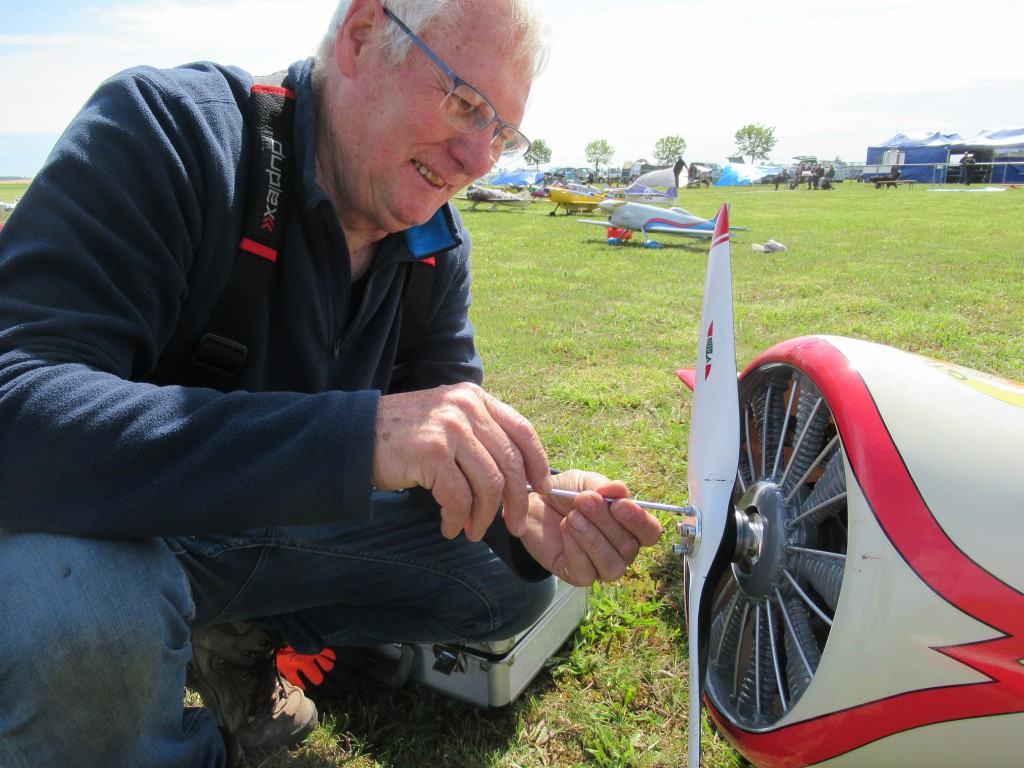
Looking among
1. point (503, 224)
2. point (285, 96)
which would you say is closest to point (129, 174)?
point (285, 96)

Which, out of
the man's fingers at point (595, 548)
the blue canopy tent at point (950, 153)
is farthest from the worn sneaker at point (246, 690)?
the blue canopy tent at point (950, 153)

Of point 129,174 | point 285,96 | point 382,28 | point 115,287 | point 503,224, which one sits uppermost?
point 382,28

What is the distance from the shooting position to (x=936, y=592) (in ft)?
4.10

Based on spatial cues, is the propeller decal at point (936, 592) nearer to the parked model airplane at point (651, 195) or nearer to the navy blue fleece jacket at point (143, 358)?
the navy blue fleece jacket at point (143, 358)

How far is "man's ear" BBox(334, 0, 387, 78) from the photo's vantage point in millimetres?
1556

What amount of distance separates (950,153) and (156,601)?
223 ft

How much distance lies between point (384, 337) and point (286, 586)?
658 millimetres

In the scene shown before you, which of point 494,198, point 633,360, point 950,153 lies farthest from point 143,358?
point 950,153

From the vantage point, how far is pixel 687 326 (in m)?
6.36

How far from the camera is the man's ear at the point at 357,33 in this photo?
61.2 inches

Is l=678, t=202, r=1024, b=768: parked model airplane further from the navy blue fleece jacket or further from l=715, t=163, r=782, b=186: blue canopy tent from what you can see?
l=715, t=163, r=782, b=186: blue canopy tent

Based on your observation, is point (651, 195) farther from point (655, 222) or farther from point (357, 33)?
point (357, 33)

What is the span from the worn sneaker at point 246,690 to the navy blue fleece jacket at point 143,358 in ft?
2.41

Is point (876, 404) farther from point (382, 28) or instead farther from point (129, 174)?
point (129, 174)
